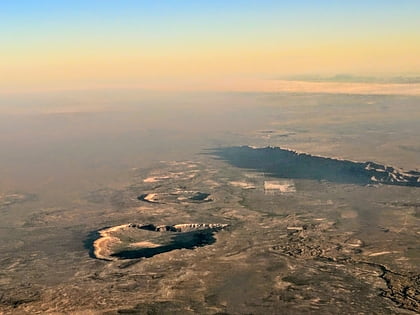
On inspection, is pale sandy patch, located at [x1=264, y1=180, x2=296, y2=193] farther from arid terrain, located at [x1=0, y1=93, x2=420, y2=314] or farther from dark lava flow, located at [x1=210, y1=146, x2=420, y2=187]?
dark lava flow, located at [x1=210, y1=146, x2=420, y2=187]

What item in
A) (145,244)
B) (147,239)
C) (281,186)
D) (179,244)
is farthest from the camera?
(281,186)

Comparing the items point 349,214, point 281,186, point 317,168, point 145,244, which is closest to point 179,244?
point 145,244

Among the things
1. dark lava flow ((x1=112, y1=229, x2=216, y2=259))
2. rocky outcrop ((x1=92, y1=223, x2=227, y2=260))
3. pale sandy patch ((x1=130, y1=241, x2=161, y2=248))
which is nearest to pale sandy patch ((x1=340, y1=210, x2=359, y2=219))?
rocky outcrop ((x1=92, y1=223, x2=227, y2=260))

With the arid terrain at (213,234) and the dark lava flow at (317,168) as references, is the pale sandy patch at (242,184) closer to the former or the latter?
the arid terrain at (213,234)

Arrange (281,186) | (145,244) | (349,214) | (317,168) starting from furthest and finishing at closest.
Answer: (317,168) → (281,186) → (349,214) → (145,244)

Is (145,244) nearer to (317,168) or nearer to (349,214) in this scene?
(349,214)

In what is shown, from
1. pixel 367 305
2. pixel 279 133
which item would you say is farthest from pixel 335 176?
pixel 279 133
